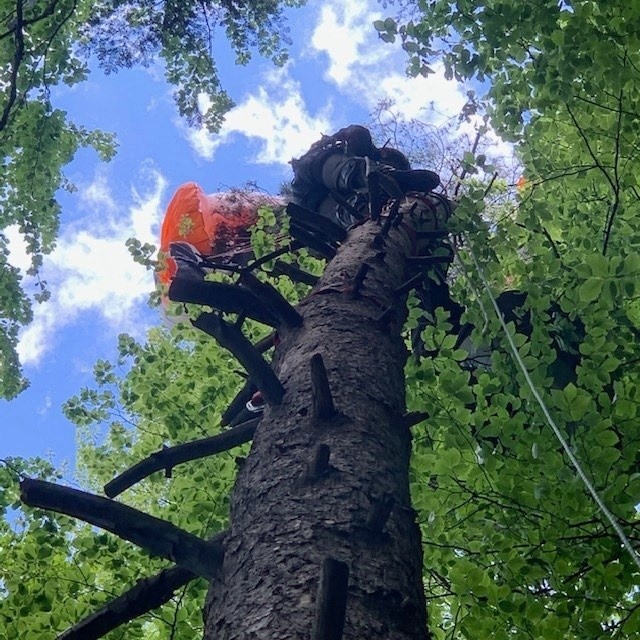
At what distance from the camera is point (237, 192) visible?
8914 millimetres

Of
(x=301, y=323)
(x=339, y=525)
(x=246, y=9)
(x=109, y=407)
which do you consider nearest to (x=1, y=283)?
(x=109, y=407)

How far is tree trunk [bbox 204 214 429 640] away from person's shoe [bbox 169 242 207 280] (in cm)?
62

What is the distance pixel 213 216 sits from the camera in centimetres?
885

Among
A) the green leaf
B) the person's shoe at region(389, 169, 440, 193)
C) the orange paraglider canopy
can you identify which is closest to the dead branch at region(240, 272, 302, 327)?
the green leaf

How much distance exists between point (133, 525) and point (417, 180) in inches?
197

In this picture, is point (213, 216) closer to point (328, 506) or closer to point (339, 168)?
point (339, 168)

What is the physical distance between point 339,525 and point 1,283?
6122mm

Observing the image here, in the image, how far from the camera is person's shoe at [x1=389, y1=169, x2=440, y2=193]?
6.71 meters

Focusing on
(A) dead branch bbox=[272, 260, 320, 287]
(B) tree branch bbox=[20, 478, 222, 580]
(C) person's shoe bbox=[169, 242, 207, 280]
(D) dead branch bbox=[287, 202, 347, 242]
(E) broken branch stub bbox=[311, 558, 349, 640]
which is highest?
(D) dead branch bbox=[287, 202, 347, 242]

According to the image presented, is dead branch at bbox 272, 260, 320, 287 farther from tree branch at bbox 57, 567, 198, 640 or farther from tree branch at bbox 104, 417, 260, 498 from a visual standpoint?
tree branch at bbox 57, 567, 198, 640

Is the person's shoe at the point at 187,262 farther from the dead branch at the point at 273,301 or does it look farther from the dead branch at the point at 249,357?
the dead branch at the point at 249,357

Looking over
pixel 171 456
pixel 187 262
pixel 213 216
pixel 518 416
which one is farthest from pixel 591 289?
pixel 213 216

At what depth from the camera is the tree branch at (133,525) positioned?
8.02ft

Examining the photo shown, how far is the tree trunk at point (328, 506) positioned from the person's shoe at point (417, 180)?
3.28 meters
